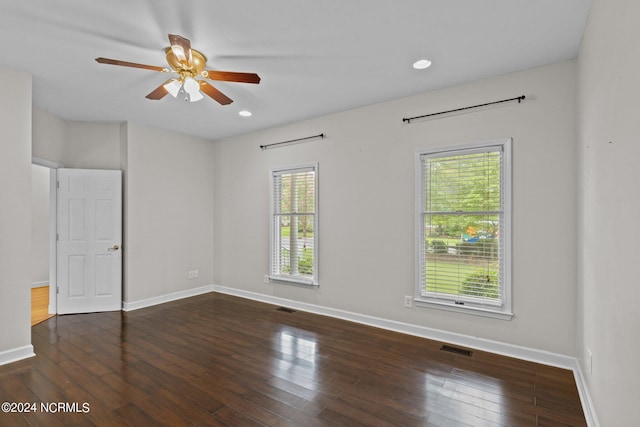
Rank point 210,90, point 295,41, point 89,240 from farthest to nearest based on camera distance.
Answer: point 89,240
point 210,90
point 295,41

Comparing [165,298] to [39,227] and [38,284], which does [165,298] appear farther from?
[39,227]

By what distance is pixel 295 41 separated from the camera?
8.43 feet

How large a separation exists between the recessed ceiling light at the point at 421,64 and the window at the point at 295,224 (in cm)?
190

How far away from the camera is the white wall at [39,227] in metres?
6.18

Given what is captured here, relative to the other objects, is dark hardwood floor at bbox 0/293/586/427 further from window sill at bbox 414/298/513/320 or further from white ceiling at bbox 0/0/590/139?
white ceiling at bbox 0/0/590/139

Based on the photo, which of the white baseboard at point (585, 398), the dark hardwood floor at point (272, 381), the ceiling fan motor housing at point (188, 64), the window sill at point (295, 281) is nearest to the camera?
the white baseboard at point (585, 398)

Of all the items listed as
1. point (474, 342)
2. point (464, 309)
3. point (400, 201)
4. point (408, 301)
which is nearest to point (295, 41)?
point (400, 201)

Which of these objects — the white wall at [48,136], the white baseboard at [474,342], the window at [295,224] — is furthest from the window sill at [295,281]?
the white wall at [48,136]

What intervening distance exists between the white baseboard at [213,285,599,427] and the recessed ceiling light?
274cm

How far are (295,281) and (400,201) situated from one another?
77.5 inches

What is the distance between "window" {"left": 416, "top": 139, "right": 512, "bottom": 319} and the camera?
10.3 ft

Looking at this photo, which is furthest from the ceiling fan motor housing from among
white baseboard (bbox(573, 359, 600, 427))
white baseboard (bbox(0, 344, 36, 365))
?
white baseboard (bbox(573, 359, 600, 427))

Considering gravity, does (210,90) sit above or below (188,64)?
below

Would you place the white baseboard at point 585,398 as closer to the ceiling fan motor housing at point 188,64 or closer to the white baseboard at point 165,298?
the ceiling fan motor housing at point 188,64
